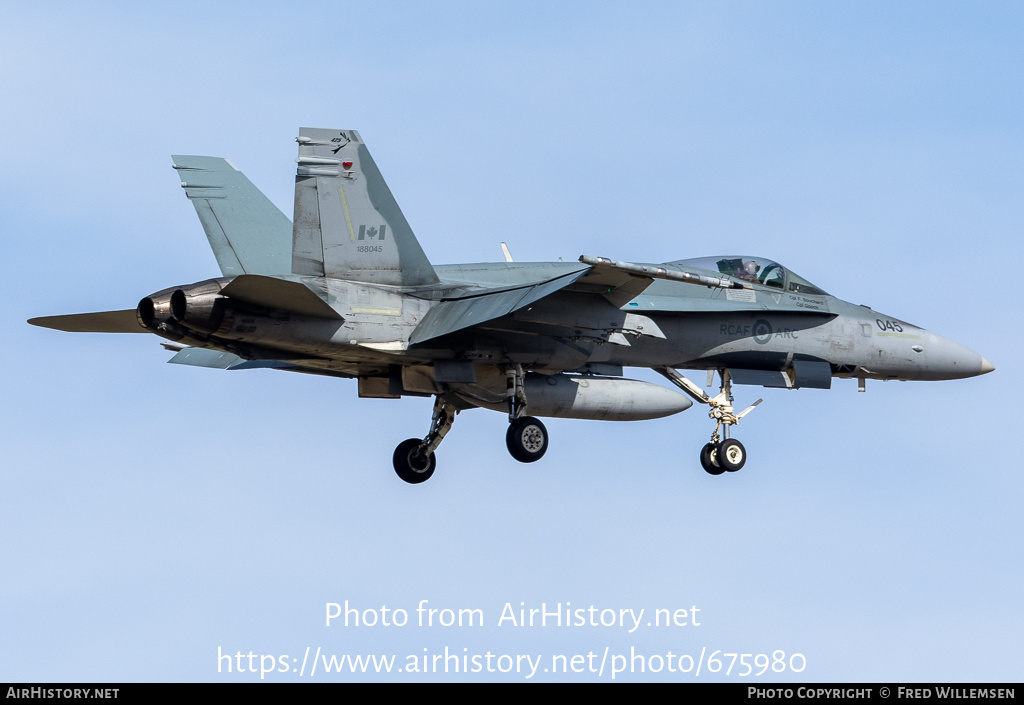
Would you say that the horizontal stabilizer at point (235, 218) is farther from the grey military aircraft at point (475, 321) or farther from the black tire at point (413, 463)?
the black tire at point (413, 463)

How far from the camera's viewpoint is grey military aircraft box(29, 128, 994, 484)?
1873cm

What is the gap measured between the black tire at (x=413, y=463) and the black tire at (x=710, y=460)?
4.03 meters

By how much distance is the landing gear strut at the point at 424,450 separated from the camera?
880 inches

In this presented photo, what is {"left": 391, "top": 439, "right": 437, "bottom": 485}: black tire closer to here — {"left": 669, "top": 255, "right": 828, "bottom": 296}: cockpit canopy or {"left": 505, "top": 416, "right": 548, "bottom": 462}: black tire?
{"left": 505, "top": 416, "right": 548, "bottom": 462}: black tire

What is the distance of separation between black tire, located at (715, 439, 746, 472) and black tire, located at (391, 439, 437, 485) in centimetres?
427

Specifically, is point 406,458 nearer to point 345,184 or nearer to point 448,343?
point 448,343

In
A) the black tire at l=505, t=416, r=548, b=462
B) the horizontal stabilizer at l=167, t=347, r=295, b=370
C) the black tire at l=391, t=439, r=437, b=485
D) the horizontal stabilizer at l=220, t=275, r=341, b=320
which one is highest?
the horizontal stabilizer at l=220, t=275, r=341, b=320

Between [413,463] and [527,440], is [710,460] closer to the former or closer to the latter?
[527,440]

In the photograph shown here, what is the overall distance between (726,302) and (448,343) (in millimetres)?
4487

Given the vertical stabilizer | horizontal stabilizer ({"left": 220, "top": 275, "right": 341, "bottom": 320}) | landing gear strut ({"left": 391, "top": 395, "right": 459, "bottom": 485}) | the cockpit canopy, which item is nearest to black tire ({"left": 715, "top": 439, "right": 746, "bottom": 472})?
the cockpit canopy

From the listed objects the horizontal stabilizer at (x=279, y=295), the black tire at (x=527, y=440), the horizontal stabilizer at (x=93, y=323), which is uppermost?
the horizontal stabilizer at (x=279, y=295)

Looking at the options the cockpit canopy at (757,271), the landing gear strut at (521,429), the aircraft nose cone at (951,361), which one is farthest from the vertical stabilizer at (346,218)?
the aircraft nose cone at (951,361)

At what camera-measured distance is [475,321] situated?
19234 millimetres
